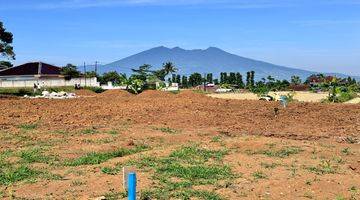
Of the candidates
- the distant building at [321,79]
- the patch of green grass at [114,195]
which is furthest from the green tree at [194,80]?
the patch of green grass at [114,195]

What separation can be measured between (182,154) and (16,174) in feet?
11.5

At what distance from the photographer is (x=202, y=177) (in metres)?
9.21

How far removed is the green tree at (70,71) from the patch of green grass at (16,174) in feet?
213

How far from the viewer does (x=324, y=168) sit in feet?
33.2

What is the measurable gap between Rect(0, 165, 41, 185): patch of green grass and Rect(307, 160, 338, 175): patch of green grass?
16.5ft

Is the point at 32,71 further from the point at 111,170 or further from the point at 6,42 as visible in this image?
the point at 111,170

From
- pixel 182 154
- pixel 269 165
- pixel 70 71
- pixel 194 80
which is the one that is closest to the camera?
pixel 269 165

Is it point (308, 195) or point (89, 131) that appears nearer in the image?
point (308, 195)

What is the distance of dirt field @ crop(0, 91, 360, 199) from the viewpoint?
8375 millimetres

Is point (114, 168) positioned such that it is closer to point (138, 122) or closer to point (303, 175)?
point (303, 175)

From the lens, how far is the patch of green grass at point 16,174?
8982 millimetres

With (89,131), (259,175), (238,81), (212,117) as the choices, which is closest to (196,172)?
(259,175)

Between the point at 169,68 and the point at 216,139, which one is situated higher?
the point at 169,68

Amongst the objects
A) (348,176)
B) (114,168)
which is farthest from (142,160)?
(348,176)
